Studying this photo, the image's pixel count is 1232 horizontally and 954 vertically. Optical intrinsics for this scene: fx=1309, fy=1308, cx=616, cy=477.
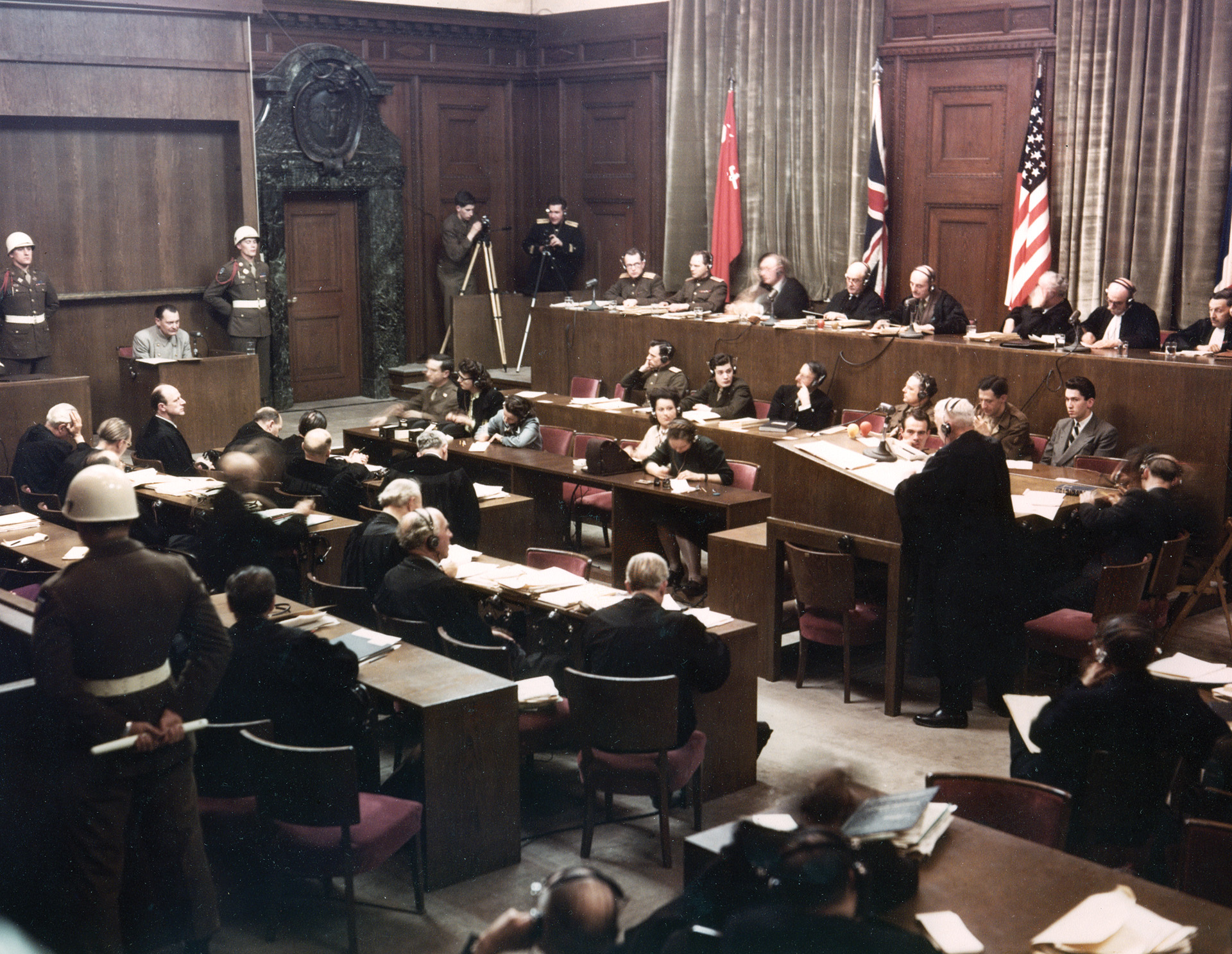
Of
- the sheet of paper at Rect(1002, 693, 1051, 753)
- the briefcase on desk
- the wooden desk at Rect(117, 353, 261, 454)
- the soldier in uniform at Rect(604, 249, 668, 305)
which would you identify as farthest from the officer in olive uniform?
the sheet of paper at Rect(1002, 693, 1051, 753)

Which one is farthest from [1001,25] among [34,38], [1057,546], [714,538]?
[34,38]

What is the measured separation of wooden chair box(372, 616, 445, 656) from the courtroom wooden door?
29.6ft

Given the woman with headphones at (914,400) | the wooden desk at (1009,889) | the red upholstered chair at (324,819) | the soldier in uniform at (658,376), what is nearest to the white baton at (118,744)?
the red upholstered chair at (324,819)

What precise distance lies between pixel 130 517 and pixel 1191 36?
29.6 ft

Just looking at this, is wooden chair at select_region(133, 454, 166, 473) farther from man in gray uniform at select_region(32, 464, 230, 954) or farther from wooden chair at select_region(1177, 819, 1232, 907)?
wooden chair at select_region(1177, 819, 1232, 907)

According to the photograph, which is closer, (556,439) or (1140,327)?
(1140,327)

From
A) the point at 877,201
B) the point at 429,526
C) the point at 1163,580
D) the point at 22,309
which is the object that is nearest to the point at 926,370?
the point at 877,201

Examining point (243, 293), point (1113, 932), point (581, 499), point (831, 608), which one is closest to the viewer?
point (1113, 932)

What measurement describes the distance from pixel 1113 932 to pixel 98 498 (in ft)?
9.15

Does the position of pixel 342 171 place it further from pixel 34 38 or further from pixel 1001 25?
pixel 1001 25

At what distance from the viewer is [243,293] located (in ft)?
40.8

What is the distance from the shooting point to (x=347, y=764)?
3.97m

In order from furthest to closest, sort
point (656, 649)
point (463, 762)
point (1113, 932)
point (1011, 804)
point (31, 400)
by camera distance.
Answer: point (31, 400), point (656, 649), point (463, 762), point (1011, 804), point (1113, 932)

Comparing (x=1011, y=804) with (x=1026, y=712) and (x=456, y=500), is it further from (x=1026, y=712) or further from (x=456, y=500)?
(x=456, y=500)
